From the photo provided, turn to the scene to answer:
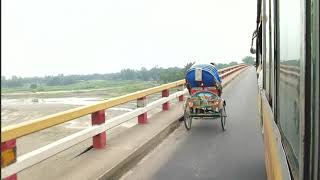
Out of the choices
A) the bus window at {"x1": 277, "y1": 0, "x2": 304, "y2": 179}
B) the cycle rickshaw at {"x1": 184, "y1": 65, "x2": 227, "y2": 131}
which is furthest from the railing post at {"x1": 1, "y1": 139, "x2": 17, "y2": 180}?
the cycle rickshaw at {"x1": 184, "y1": 65, "x2": 227, "y2": 131}

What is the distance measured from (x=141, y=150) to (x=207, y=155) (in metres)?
1.16

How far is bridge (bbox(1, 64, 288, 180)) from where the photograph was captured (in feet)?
18.4

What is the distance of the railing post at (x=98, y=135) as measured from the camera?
28.0 feet

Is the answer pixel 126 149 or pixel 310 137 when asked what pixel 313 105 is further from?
pixel 126 149

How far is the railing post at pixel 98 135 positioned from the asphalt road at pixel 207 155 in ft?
2.69

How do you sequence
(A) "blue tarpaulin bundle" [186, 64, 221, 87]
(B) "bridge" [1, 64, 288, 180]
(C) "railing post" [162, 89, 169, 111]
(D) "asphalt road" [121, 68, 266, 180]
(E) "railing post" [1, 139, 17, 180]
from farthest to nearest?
(C) "railing post" [162, 89, 169, 111], (A) "blue tarpaulin bundle" [186, 64, 221, 87], (D) "asphalt road" [121, 68, 266, 180], (B) "bridge" [1, 64, 288, 180], (E) "railing post" [1, 139, 17, 180]

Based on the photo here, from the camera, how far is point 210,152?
367 inches

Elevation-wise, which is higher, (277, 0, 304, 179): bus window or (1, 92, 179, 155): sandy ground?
(277, 0, 304, 179): bus window

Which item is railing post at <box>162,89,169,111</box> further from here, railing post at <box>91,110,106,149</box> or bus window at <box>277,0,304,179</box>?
bus window at <box>277,0,304,179</box>

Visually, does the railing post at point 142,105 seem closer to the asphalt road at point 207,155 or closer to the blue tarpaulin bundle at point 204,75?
the asphalt road at point 207,155

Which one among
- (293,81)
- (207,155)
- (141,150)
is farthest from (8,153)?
(207,155)

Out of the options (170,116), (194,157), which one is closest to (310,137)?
(194,157)

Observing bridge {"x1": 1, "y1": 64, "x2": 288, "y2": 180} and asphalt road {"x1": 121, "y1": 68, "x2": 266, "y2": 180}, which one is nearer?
bridge {"x1": 1, "y1": 64, "x2": 288, "y2": 180}

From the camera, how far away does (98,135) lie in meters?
8.73
